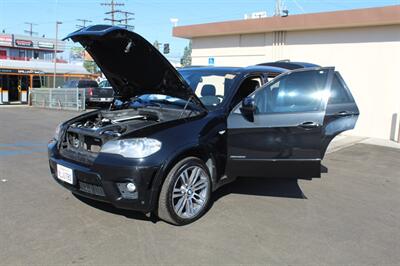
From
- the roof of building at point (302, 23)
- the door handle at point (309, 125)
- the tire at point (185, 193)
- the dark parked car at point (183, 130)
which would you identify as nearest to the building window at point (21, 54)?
the roof of building at point (302, 23)

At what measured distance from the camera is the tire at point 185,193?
404 centimetres

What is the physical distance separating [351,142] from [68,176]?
8.69 metres

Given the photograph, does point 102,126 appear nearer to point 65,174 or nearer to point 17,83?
point 65,174

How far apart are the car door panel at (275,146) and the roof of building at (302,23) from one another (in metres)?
8.35

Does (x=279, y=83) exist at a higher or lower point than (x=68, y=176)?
higher

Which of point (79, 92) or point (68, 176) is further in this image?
point (79, 92)

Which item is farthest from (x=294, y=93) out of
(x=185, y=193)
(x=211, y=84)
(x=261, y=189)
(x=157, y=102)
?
(x=185, y=193)

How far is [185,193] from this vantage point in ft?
14.0

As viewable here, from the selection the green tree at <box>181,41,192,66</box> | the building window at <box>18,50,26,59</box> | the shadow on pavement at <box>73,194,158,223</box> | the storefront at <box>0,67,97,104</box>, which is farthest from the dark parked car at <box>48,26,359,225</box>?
the building window at <box>18,50,26,59</box>

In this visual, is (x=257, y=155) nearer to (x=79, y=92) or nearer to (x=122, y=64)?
(x=122, y=64)

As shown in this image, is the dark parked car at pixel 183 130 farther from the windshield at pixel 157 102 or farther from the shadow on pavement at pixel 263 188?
the shadow on pavement at pixel 263 188

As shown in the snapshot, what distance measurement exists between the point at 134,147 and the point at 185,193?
797mm

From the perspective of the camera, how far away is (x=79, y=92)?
66.4ft

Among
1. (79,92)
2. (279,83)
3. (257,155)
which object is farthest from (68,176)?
(79,92)
